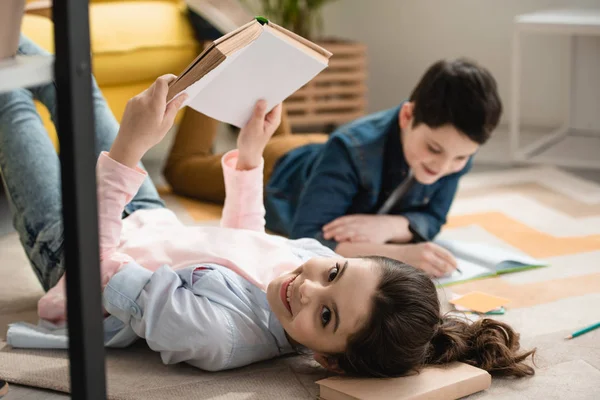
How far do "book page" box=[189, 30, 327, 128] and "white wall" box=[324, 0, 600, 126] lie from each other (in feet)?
6.24

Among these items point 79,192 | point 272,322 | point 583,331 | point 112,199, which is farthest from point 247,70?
point 583,331

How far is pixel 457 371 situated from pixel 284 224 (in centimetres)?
82

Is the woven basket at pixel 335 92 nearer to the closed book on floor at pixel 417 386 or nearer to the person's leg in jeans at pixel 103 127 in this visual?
the person's leg in jeans at pixel 103 127

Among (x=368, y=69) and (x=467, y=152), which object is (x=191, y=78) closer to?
(x=467, y=152)

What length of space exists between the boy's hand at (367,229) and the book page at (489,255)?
12 cm

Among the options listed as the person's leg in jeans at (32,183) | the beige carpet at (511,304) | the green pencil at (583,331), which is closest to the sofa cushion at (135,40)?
the beige carpet at (511,304)

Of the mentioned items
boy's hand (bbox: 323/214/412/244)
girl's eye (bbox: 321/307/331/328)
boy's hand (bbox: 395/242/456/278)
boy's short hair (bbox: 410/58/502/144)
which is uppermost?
boy's short hair (bbox: 410/58/502/144)

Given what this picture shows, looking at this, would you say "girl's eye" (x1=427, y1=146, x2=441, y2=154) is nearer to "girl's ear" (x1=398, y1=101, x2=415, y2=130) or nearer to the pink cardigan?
"girl's ear" (x1=398, y1=101, x2=415, y2=130)

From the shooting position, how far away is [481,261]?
5.95 feet

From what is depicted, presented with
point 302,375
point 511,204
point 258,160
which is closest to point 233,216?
point 258,160

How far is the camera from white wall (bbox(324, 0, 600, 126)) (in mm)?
3088

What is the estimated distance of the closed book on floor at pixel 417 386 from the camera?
1.17m

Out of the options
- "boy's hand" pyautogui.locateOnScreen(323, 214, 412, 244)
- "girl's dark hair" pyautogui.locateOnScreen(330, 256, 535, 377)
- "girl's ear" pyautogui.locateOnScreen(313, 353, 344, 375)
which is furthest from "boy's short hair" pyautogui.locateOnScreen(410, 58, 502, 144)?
"girl's ear" pyautogui.locateOnScreen(313, 353, 344, 375)

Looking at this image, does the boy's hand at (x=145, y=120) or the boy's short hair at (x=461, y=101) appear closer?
the boy's hand at (x=145, y=120)
